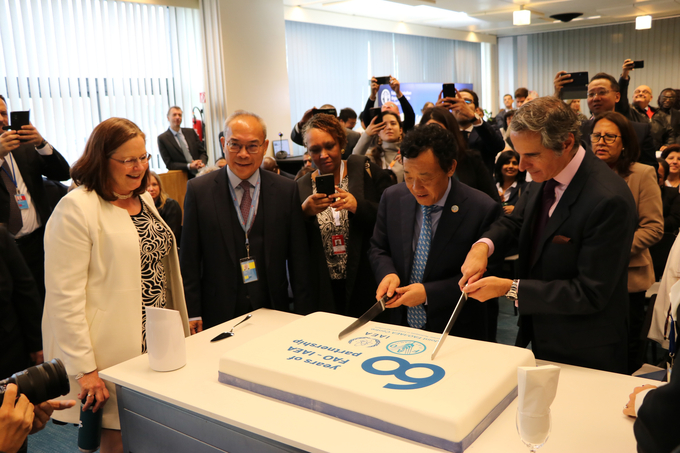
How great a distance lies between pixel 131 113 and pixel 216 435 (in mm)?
6006

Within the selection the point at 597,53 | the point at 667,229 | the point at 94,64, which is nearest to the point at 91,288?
the point at 667,229

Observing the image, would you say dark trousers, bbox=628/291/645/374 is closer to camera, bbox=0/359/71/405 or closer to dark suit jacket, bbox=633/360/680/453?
dark suit jacket, bbox=633/360/680/453

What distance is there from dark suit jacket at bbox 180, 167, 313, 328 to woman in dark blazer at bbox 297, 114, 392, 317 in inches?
5.4

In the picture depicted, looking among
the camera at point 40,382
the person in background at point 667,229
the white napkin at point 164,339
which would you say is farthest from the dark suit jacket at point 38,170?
the person in background at point 667,229

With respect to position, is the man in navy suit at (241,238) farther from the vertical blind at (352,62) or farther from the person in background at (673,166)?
the vertical blind at (352,62)

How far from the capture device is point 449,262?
1944mm

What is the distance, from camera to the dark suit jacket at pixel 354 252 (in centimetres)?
238

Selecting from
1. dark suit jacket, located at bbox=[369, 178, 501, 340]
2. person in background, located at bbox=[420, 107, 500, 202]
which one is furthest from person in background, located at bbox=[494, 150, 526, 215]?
dark suit jacket, located at bbox=[369, 178, 501, 340]

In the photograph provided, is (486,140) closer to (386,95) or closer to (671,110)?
(671,110)

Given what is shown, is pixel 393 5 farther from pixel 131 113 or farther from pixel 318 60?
pixel 131 113

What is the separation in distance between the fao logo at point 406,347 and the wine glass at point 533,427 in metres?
0.51

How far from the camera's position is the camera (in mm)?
1173

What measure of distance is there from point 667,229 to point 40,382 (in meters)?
3.81

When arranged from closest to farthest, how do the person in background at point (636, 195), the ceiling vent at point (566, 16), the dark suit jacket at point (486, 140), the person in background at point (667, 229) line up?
the person in background at point (636, 195) < the person in background at point (667, 229) < the dark suit jacket at point (486, 140) < the ceiling vent at point (566, 16)
